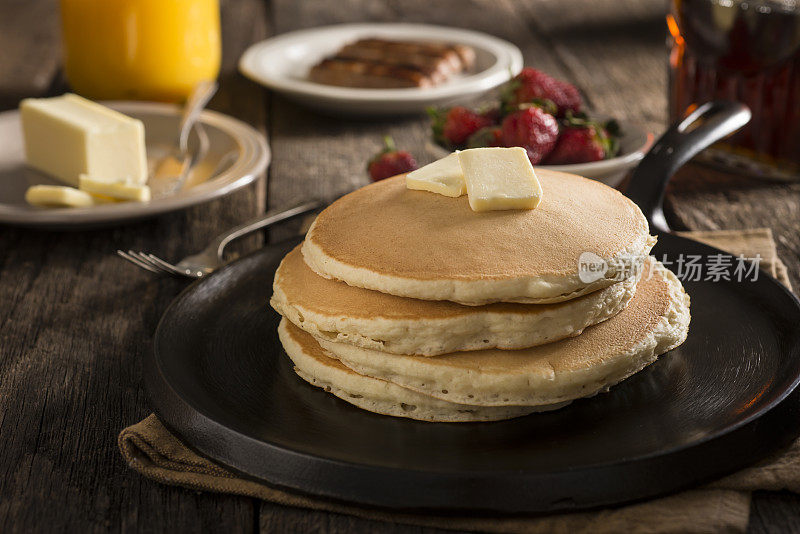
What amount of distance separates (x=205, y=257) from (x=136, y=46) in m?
0.85

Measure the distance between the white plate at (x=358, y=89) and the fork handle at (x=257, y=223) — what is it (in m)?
0.52

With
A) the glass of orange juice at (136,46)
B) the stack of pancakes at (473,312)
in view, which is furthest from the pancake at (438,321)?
the glass of orange juice at (136,46)

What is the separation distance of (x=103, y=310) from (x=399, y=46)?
4.15ft

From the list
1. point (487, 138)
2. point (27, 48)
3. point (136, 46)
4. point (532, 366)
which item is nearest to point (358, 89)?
point (136, 46)

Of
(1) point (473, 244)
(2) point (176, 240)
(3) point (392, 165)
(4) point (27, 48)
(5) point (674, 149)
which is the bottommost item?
(4) point (27, 48)

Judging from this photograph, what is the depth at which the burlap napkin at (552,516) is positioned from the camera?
791mm

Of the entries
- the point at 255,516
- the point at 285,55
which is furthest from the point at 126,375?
the point at 285,55

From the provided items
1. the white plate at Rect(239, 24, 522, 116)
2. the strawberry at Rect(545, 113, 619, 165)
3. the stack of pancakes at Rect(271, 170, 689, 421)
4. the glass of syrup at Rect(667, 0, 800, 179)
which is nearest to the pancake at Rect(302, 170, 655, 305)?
the stack of pancakes at Rect(271, 170, 689, 421)

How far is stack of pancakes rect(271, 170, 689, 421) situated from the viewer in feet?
2.88

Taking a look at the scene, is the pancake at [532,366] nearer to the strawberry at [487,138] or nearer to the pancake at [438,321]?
the pancake at [438,321]

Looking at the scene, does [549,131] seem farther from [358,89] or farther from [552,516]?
[552,516]

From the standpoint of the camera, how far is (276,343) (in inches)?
42.3

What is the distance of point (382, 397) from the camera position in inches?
35.9

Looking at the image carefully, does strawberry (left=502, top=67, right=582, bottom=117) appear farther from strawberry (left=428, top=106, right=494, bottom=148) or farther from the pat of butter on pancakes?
the pat of butter on pancakes
